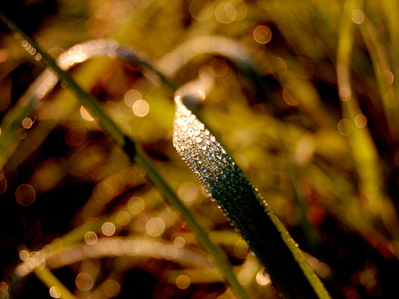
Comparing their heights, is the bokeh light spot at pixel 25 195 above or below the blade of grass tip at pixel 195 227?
above

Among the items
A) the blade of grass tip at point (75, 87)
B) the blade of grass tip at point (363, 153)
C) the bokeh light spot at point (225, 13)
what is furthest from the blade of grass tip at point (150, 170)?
the bokeh light spot at point (225, 13)

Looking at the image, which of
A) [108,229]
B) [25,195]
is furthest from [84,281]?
[25,195]

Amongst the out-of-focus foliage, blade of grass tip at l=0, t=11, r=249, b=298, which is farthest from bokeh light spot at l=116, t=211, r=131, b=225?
blade of grass tip at l=0, t=11, r=249, b=298

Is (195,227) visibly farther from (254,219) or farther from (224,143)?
(224,143)

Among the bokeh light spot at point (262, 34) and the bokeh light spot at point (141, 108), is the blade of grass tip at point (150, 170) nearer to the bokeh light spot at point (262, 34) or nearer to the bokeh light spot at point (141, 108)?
the bokeh light spot at point (141, 108)

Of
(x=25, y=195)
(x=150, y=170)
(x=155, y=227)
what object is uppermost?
(x=25, y=195)

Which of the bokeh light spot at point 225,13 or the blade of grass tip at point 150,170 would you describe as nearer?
the blade of grass tip at point 150,170

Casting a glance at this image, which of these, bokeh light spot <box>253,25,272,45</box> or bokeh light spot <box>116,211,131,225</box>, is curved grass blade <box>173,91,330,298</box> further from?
bokeh light spot <box>253,25,272,45</box>

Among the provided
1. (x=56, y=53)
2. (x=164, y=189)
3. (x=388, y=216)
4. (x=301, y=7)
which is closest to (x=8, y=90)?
(x=56, y=53)
